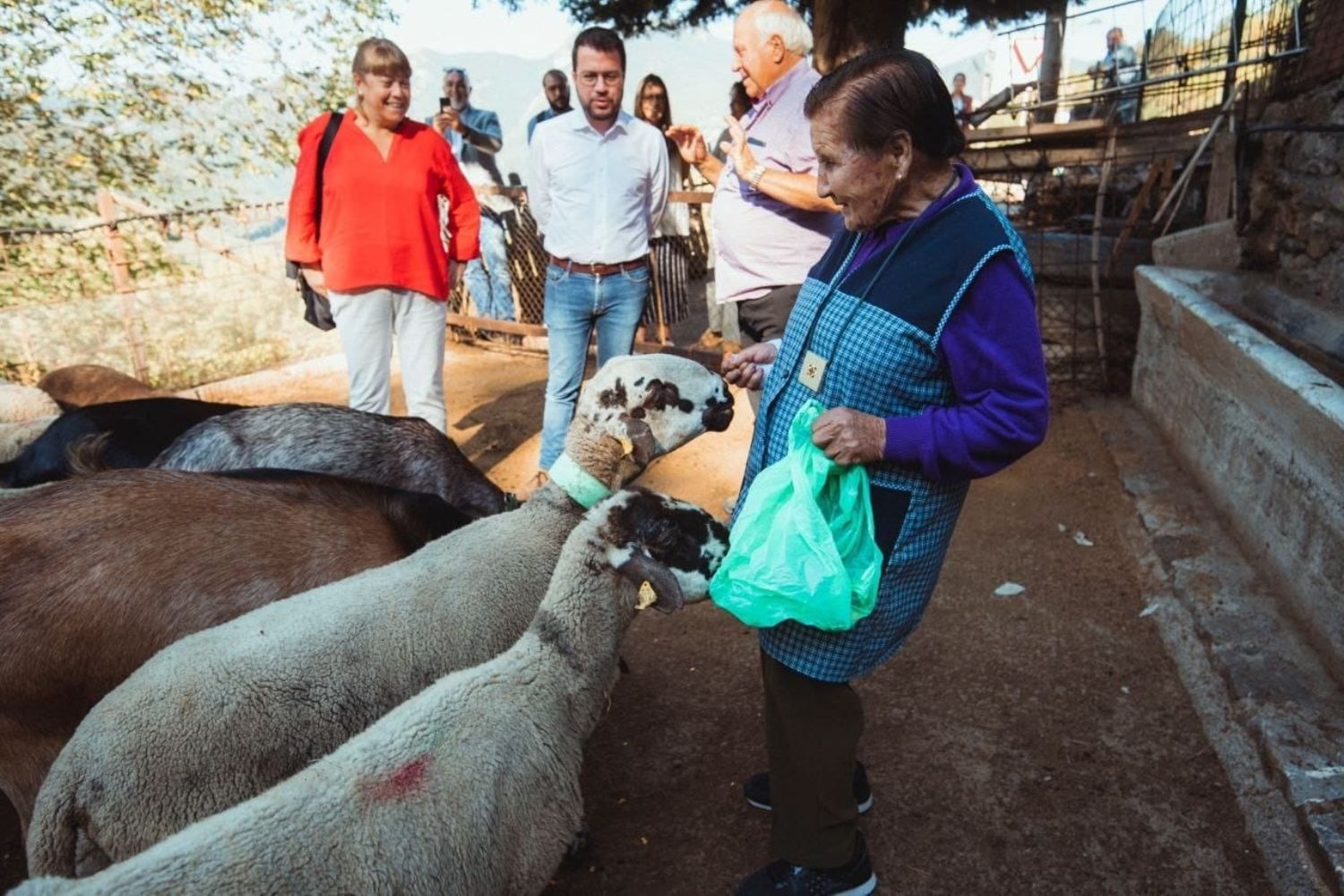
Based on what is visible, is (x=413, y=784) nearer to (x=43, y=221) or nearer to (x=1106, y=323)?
(x=1106, y=323)

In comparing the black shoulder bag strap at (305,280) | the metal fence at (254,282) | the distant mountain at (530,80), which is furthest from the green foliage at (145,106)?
the distant mountain at (530,80)

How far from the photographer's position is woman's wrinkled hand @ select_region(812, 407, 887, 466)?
2014 millimetres

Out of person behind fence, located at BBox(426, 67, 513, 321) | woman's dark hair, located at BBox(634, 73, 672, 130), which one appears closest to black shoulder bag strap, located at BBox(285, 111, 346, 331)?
person behind fence, located at BBox(426, 67, 513, 321)

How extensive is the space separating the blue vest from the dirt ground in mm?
1023

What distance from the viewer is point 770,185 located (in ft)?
12.6

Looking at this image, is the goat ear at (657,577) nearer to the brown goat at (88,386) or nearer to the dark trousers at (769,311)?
the dark trousers at (769,311)

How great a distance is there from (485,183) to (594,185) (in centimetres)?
497

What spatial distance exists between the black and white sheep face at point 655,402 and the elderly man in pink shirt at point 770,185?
58 centimetres

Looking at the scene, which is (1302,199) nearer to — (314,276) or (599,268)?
(599,268)

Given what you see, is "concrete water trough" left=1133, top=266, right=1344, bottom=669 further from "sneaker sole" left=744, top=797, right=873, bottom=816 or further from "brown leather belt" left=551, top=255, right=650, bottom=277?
"brown leather belt" left=551, top=255, right=650, bottom=277

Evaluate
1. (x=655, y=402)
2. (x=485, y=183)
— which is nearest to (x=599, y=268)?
(x=655, y=402)

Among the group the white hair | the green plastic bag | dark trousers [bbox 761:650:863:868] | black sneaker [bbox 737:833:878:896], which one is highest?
the white hair

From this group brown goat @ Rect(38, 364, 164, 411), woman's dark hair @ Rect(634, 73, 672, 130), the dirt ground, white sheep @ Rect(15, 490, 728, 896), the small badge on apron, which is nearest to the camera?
white sheep @ Rect(15, 490, 728, 896)

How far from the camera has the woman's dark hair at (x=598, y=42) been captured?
4852 mm
